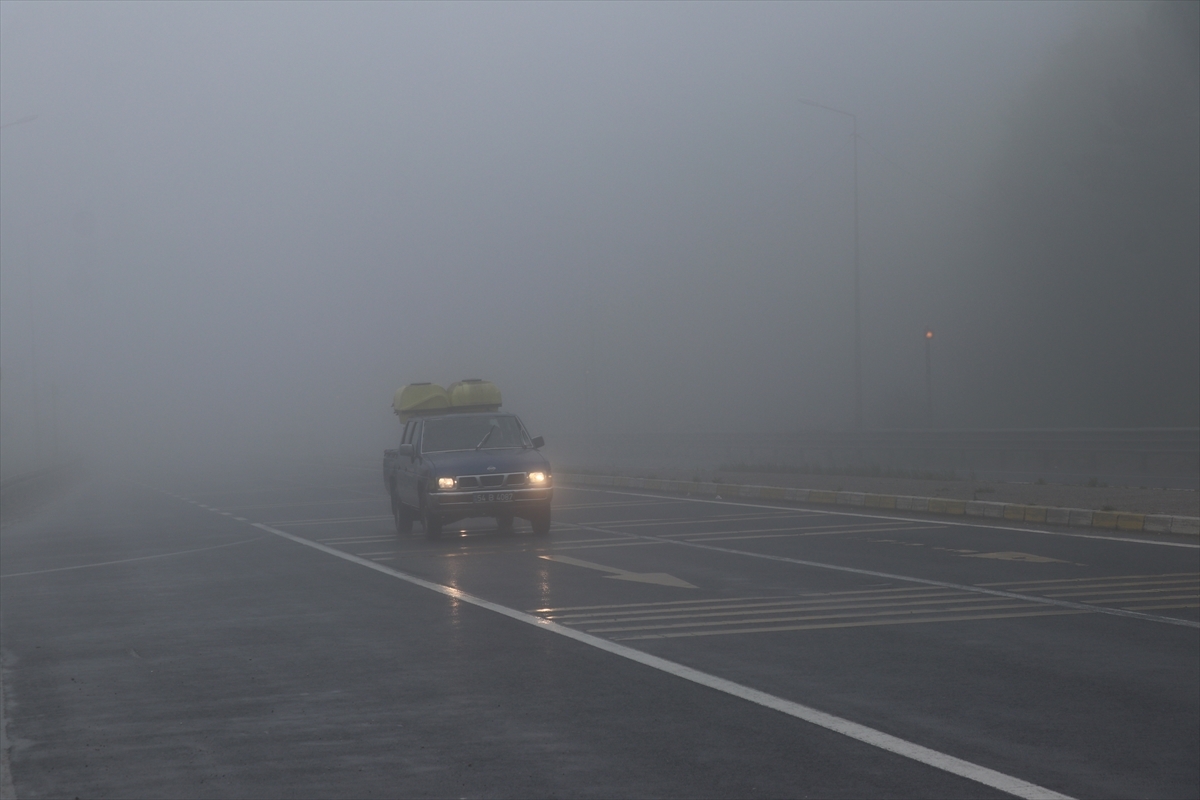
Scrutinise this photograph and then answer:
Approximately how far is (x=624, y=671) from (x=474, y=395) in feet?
62.9

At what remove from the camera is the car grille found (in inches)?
717

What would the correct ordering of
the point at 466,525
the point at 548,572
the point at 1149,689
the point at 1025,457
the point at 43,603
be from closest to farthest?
the point at 1149,689, the point at 43,603, the point at 548,572, the point at 466,525, the point at 1025,457

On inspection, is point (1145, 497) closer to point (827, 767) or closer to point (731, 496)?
point (731, 496)

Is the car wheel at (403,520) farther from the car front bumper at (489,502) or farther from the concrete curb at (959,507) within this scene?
the concrete curb at (959,507)

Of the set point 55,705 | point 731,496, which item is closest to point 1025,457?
point 731,496

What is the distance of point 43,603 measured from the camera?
1316 centimetres

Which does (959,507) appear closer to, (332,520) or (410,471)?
(410,471)

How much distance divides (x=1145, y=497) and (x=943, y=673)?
13407 mm

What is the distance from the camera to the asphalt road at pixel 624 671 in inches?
237

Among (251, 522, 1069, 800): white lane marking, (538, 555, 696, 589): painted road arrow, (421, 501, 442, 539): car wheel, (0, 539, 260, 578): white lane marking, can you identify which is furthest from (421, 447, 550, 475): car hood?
(251, 522, 1069, 800): white lane marking

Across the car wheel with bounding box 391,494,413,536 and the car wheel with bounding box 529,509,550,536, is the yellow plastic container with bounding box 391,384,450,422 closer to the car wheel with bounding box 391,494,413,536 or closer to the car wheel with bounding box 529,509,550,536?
the car wheel with bounding box 391,494,413,536

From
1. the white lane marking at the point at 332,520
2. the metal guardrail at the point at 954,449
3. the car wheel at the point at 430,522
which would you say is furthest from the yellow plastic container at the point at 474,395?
the metal guardrail at the point at 954,449

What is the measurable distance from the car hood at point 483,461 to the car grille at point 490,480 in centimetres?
5

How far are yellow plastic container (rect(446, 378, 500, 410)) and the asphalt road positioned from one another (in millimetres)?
10305
